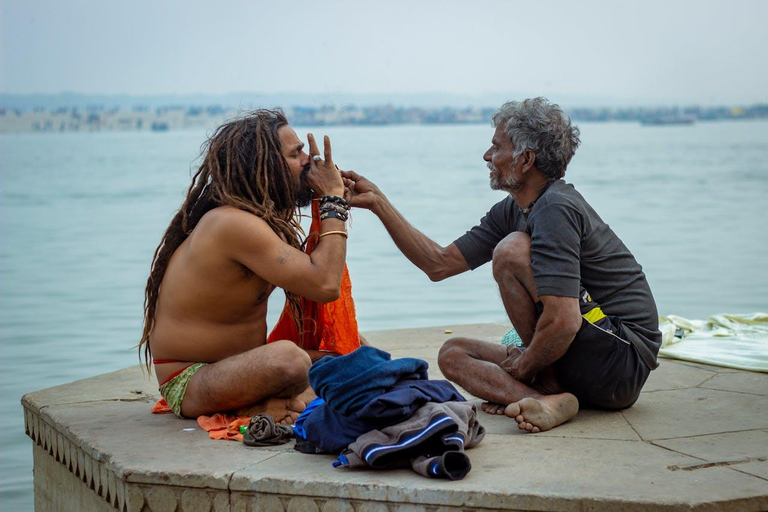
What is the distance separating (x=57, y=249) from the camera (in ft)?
51.9

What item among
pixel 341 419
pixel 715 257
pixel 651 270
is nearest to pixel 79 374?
pixel 341 419

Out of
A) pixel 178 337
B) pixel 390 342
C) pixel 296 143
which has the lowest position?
pixel 390 342

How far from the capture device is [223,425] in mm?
3666

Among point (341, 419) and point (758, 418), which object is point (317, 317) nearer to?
point (341, 419)

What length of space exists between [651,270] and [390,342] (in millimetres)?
7703

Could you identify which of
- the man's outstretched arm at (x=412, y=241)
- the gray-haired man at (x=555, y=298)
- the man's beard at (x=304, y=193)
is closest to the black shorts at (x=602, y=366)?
the gray-haired man at (x=555, y=298)

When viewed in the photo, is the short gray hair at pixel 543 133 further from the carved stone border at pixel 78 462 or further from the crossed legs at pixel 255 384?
the carved stone border at pixel 78 462

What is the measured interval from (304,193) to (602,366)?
138 centimetres

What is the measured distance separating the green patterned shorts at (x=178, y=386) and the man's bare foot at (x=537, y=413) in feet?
4.04

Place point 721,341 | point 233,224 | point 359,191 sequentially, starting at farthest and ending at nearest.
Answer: point 721,341
point 359,191
point 233,224

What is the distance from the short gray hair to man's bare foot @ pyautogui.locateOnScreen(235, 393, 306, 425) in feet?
4.30

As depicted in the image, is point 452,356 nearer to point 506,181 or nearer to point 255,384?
point 506,181

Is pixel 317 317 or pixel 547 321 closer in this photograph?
pixel 547 321

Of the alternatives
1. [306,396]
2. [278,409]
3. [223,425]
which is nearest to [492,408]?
[306,396]
